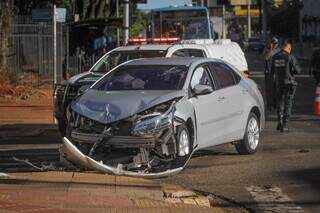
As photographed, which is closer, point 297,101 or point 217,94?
point 217,94

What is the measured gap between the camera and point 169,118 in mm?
9805

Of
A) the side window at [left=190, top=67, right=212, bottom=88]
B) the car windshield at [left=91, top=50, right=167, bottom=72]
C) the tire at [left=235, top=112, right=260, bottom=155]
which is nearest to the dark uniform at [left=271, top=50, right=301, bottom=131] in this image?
the car windshield at [left=91, top=50, right=167, bottom=72]

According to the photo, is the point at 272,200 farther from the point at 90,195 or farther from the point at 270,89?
the point at 270,89

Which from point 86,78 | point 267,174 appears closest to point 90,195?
point 267,174

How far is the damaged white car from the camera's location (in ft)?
31.9

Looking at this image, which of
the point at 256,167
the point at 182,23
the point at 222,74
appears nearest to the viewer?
the point at 256,167

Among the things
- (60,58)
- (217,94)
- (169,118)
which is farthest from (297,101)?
(169,118)

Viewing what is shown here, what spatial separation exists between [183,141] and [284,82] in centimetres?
533

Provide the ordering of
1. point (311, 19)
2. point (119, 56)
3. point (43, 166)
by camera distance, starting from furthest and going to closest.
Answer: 1. point (311, 19)
2. point (119, 56)
3. point (43, 166)

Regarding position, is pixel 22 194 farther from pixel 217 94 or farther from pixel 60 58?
pixel 60 58

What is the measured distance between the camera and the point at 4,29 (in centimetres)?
2575

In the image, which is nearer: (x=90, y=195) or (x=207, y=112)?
(x=90, y=195)

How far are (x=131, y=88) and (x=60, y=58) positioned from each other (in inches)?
691

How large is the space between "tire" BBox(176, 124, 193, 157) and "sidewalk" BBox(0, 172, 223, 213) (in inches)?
24.1
